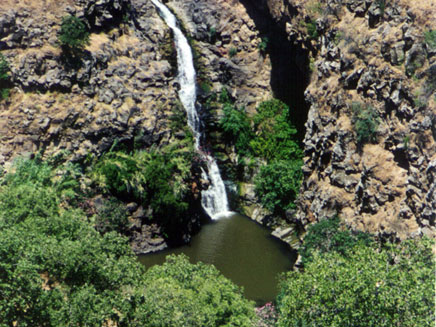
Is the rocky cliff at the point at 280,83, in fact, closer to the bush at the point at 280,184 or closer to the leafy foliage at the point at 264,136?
the leafy foliage at the point at 264,136

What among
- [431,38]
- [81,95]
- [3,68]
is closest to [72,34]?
[81,95]

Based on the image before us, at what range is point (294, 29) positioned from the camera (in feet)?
119

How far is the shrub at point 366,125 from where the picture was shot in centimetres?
2703

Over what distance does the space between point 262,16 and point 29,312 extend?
122 ft

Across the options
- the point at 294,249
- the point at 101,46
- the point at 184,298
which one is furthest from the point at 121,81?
the point at 184,298

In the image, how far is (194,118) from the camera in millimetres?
42156

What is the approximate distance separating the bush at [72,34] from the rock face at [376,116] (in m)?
17.7

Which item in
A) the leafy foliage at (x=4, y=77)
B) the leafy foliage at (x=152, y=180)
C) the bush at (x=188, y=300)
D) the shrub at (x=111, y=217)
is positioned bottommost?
the shrub at (x=111, y=217)

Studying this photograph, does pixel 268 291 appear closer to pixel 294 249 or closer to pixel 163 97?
pixel 294 249

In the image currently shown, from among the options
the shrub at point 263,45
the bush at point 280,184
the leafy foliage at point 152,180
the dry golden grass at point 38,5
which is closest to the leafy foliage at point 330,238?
the bush at point 280,184

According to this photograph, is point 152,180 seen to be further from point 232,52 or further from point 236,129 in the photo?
point 232,52

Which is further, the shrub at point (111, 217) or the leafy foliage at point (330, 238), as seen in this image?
the shrub at point (111, 217)

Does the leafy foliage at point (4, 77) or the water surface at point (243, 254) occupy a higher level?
the leafy foliage at point (4, 77)

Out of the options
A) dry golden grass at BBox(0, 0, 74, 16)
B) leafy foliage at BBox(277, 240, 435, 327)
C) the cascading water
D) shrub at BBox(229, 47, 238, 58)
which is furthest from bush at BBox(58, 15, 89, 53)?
leafy foliage at BBox(277, 240, 435, 327)
